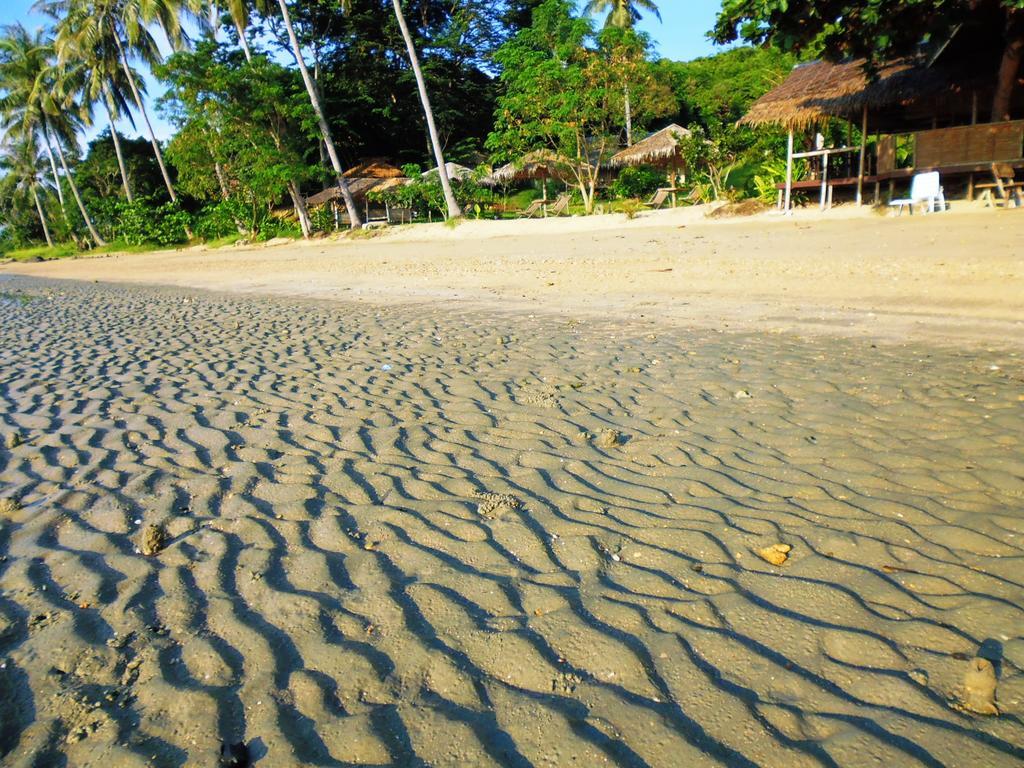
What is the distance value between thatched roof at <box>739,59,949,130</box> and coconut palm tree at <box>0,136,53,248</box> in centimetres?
5262

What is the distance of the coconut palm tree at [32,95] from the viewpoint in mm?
38406

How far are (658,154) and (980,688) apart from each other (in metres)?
26.6

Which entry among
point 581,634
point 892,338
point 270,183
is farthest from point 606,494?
point 270,183

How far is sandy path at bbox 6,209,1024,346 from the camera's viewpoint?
6430 millimetres

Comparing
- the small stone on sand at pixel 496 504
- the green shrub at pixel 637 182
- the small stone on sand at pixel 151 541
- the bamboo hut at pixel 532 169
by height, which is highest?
the bamboo hut at pixel 532 169

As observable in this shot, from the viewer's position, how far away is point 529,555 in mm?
2416

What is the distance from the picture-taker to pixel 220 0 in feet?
90.1

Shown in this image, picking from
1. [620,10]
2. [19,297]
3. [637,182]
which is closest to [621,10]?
[620,10]

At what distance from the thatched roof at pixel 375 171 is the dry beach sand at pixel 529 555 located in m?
29.2

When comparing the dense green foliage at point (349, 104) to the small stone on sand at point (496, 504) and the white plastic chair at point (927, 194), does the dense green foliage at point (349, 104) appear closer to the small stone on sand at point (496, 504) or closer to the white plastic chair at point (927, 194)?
the white plastic chair at point (927, 194)

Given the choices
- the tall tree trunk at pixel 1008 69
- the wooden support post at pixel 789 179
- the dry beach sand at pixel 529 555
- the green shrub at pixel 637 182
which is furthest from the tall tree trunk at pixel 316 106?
the dry beach sand at pixel 529 555

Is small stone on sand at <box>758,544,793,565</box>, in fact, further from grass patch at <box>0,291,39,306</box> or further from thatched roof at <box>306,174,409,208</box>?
thatched roof at <box>306,174,409,208</box>

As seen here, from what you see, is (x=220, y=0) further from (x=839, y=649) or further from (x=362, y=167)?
(x=839, y=649)

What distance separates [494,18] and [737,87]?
553 inches
